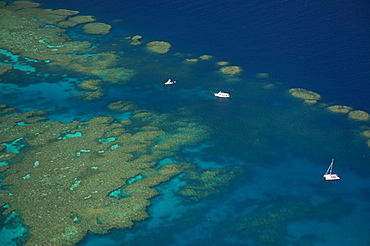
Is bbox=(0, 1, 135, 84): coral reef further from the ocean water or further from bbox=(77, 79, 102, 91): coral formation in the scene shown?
the ocean water

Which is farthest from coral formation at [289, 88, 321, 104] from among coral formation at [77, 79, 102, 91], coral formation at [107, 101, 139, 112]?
coral formation at [77, 79, 102, 91]

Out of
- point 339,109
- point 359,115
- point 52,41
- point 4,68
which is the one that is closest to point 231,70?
point 339,109

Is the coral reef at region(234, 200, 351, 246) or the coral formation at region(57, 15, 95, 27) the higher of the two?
the coral formation at region(57, 15, 95, 27)

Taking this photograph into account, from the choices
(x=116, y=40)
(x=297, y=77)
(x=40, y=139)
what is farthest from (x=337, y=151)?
(x=116, y=40)

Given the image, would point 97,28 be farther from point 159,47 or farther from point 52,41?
point 159,47

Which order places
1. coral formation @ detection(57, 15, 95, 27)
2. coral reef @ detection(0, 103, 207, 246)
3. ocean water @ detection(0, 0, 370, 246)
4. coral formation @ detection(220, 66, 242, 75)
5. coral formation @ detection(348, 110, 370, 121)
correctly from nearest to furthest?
coral reef @ detection(0, 103, 207, 246), ocean water @ detection(0, 0, 370, 246), coral formation @ detection(348, 110, 370, 121), coral formation @ detection(220, 66, 242, 75), coral formation @ detection(57, 15, 95, 27)

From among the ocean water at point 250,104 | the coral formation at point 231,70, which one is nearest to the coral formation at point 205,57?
the ocean water at point 250,104
